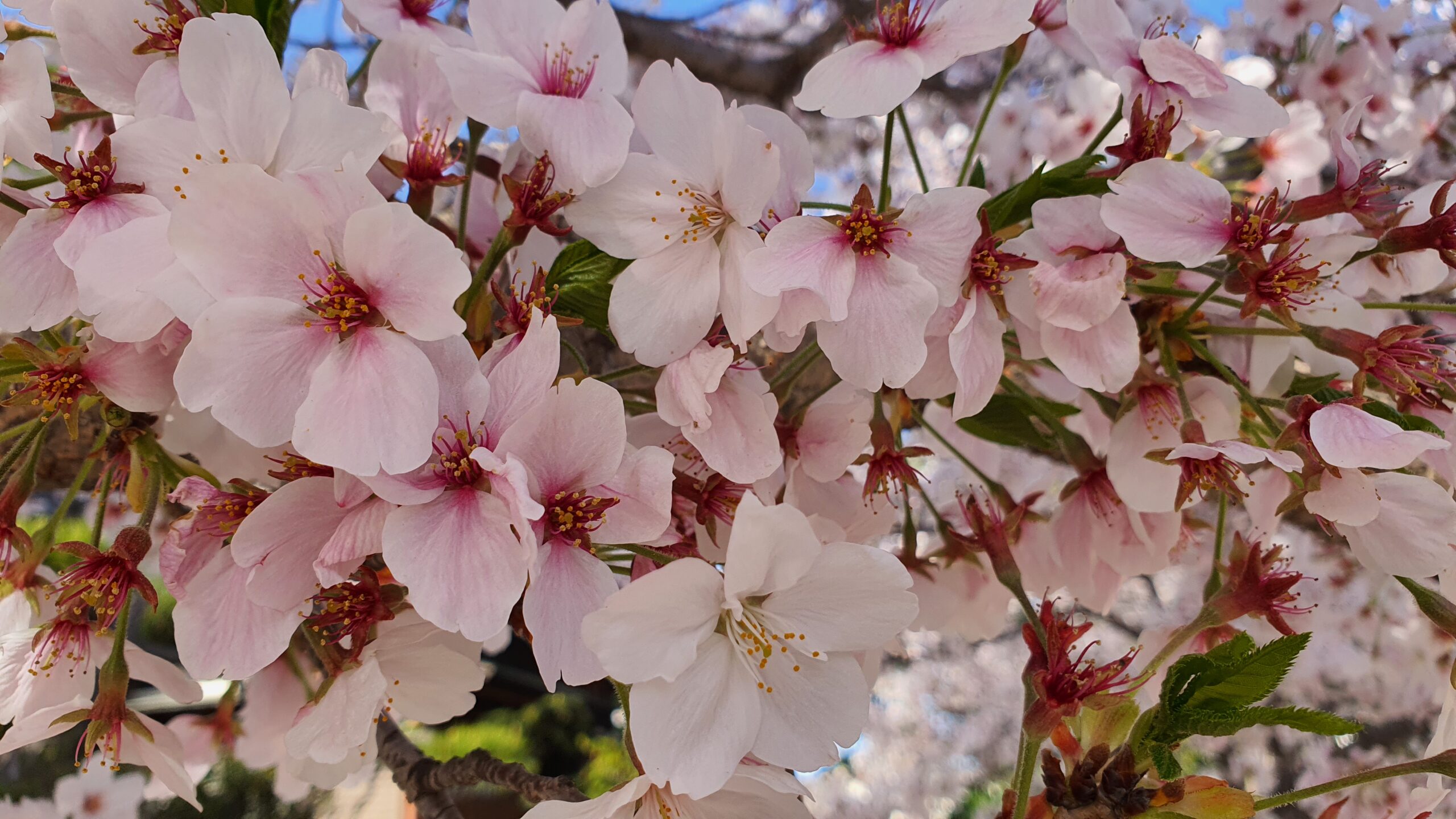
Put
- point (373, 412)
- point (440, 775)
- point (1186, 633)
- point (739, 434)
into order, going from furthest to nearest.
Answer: point (440, 775), point (1186, 633), point (739, 434), point (373, 412)

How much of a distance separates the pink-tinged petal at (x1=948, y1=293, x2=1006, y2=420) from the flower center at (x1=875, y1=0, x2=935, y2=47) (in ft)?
0.58

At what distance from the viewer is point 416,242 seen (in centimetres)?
43

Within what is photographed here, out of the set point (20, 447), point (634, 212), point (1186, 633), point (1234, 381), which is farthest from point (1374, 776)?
point (20, 447)

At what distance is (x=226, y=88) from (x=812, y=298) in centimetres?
33

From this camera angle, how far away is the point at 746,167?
0.49m

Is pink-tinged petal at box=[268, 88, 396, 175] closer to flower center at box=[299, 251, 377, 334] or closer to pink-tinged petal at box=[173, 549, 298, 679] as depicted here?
flower center at box=[299, 251, 377, 334]

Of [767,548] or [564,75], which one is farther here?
[564,75]

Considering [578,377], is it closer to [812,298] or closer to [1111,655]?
[812,298]

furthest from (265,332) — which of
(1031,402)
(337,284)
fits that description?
(1031,402)

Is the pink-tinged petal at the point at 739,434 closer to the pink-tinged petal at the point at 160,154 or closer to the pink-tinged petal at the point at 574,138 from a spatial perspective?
the pink-tinged petal at the point at 574,138

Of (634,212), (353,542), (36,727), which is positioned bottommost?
(36,727)

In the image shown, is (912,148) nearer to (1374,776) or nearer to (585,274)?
(585,274)

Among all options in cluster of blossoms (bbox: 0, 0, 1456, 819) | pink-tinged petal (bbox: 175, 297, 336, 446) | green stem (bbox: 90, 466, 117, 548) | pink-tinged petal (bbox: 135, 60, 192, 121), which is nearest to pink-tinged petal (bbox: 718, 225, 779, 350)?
cluster of blossoms (bbox: 0, 0, 1456, 819)

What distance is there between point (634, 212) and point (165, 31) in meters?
0.30
